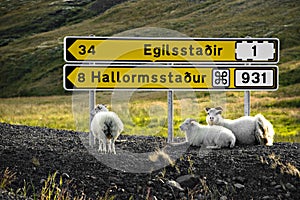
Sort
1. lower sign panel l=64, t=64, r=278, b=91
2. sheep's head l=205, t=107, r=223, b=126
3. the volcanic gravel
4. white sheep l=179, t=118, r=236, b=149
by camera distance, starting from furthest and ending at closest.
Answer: sheep's head l=205, t=107, r=223, b=126, lower sign panel l=64, t=64, r=278, b=91, white sheep l=179, t=118, r=236, b=149, the volcanic gravel

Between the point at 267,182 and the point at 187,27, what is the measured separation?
114 metres

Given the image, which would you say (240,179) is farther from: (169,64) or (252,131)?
(169,64)

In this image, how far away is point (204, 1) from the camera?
6422 inches

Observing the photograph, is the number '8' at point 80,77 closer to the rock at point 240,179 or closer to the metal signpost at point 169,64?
the metal signpost at point 169,64

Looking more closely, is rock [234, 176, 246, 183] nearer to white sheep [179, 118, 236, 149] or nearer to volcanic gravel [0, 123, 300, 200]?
volcanic gravel [0, 123, 300, 200]

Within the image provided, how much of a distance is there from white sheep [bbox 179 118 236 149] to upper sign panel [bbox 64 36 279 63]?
189 centimetres

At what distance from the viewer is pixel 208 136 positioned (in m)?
16.4

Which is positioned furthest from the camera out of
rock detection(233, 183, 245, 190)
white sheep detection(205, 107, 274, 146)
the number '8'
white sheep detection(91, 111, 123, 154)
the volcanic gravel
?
the number '8'

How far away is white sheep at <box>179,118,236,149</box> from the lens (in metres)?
16.1

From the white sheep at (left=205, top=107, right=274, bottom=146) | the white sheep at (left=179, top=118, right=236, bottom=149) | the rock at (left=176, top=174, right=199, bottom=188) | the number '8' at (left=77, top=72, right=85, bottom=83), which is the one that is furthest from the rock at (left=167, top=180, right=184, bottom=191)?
the number '8' at (left=77, top=72, right=85, bottom=83)

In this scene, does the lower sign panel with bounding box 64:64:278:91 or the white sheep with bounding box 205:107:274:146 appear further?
the lower sign panel with bounding box 64:64:278:91

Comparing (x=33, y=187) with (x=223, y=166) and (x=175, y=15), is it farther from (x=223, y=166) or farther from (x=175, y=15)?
(x=175, y=15)

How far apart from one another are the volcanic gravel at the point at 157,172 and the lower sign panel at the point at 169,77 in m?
2.23

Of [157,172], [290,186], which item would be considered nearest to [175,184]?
[157,172]
